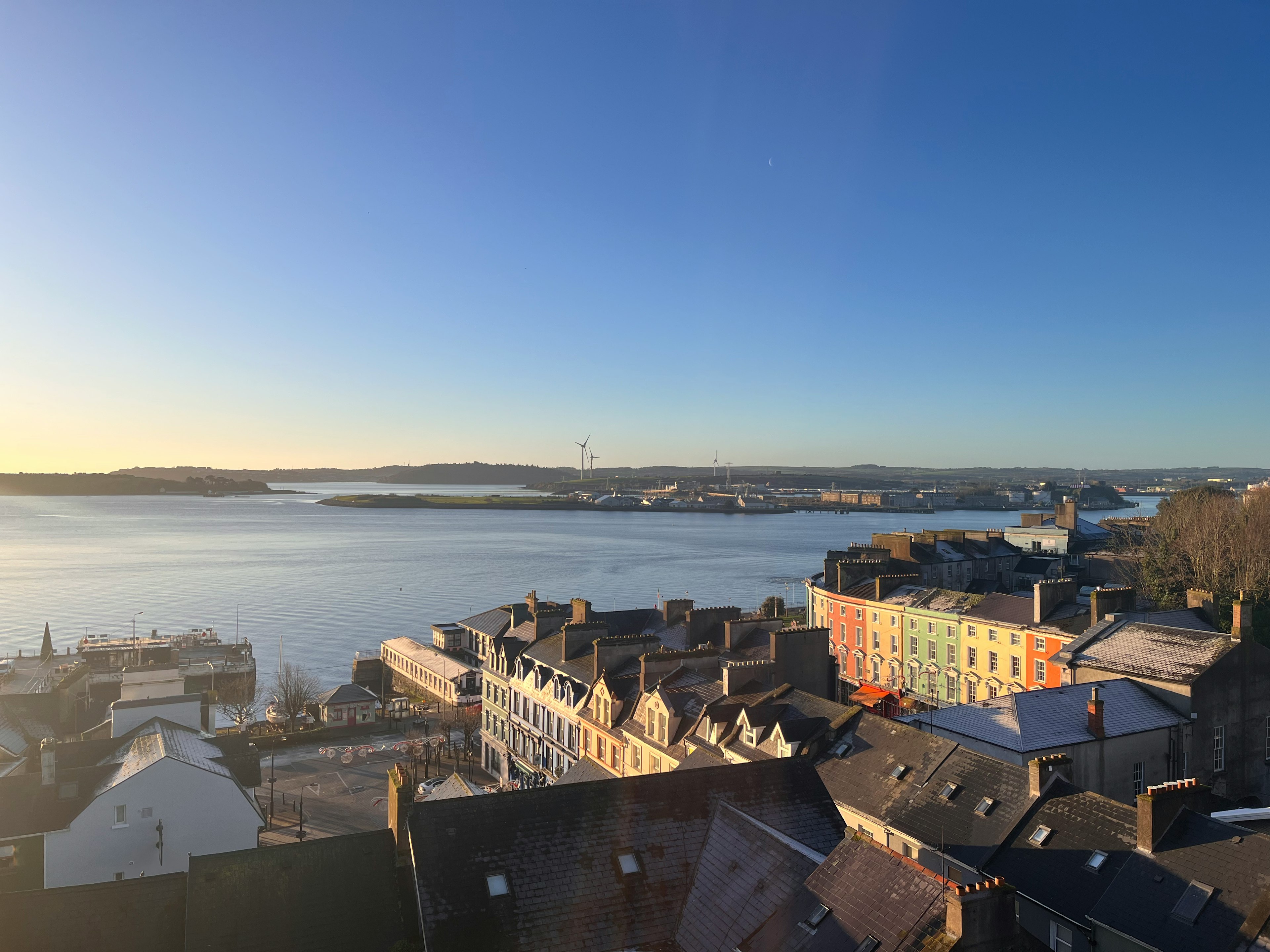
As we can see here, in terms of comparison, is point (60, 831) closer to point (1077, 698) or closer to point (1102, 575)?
point (1077, 698)

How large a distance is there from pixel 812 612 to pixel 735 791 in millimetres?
51527

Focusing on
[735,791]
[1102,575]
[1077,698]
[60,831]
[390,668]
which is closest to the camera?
[735,791]

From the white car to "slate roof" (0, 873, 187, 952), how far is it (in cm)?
1464

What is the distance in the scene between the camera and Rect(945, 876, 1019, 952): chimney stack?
35.2 feet

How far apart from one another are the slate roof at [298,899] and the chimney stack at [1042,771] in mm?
13672

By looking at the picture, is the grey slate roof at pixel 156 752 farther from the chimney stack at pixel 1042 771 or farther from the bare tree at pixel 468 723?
the chimney stack at pixel 1042 771

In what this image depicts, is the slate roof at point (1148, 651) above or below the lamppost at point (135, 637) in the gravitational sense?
above

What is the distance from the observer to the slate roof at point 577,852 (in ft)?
44.0

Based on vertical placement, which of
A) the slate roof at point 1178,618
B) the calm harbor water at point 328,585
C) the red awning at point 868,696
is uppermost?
the slate roof at point 1178,618

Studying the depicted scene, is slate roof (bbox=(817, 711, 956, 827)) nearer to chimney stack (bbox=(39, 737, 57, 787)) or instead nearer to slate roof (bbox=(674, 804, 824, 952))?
slate roof (bbox=(674, 804, 824, 952))

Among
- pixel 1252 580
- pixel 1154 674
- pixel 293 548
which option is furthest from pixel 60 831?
pixel 293 548

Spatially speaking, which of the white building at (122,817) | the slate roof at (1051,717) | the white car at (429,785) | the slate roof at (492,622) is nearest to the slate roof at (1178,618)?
the slate roof at (1051,717)

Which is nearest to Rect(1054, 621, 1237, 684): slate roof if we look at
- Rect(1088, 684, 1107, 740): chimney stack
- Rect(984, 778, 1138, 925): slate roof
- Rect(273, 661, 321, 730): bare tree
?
Rect(1088, 684, 1107, 740): chimney stack

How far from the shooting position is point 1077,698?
27438mm
